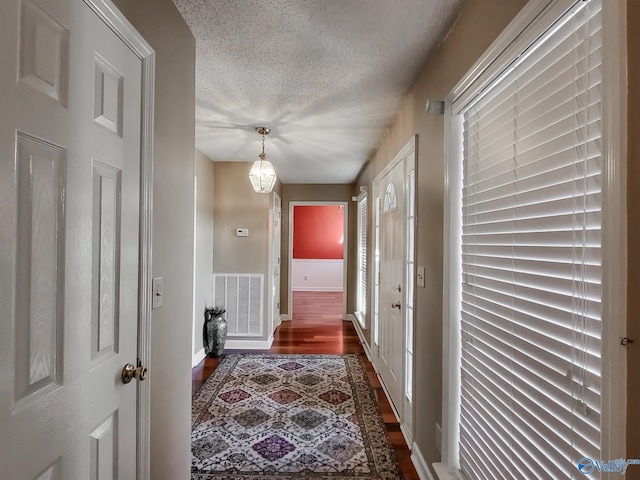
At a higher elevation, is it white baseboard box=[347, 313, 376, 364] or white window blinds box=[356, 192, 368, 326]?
white window blinds box=[356, 192, 368, 326]

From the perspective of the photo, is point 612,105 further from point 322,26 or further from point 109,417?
point 109,417

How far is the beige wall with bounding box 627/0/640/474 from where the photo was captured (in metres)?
0.61

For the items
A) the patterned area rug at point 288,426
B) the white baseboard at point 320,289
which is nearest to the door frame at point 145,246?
the patterned area rug at point 288,426

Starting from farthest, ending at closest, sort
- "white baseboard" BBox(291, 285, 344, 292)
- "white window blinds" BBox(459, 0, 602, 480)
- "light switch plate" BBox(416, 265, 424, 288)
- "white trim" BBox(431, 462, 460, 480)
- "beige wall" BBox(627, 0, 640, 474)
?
1. "white baseboard" BBox(291, 285, 344, 292)
2. "light switch plate" BBox(416, 265, 424, 288)
3. "white trim" BBox(431, 462, 460, 480)
4. "white window blinds" BBox(459, 0, 602, 480)
5. "beige wall" BBox(627, 0, 640, 474)

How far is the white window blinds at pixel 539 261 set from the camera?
76 centimetres

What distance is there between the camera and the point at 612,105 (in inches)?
25.5

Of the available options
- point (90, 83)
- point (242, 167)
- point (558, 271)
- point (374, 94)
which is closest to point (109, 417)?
point (90, 83)

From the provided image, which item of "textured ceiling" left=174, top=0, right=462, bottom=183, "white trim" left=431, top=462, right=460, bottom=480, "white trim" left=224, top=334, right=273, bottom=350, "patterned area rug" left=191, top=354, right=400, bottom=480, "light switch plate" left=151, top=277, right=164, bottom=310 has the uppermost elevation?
"textured ceiling" left=174, top=0, right=462, bottom=183

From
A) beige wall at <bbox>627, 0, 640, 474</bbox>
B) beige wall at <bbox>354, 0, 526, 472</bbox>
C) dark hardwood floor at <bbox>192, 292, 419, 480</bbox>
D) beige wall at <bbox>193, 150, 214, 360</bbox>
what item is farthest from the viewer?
beige wall at <bbox>193, 150, 214, 360</bbox>

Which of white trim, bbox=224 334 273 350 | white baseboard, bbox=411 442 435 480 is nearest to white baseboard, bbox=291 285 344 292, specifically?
white trim, bbox=224 334 273 350

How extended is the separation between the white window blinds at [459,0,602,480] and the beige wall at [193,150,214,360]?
2.94 meters

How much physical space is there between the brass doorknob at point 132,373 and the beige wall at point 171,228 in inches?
3.6

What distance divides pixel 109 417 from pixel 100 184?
2.23 ft

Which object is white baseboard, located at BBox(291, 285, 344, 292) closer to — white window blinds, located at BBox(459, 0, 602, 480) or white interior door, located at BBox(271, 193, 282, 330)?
white interior door, located at BBox(271, 193, 282, 330)
